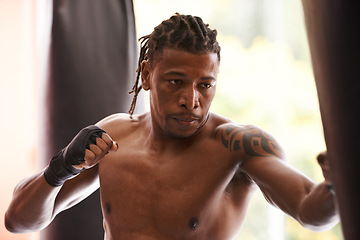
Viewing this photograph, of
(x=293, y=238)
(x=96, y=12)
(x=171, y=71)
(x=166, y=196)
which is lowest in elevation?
(x=293, y=238)

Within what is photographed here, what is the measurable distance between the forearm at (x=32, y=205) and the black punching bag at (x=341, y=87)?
0.82m

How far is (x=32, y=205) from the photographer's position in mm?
1199

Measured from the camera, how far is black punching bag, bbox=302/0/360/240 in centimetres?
48

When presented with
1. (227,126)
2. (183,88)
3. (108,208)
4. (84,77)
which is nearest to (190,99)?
(183,88)

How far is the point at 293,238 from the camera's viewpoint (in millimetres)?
2545

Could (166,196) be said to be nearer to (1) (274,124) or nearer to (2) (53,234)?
(2) (53,234)

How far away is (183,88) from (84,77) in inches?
28.5

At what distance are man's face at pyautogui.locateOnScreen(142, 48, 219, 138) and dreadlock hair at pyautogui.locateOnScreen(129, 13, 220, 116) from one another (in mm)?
17

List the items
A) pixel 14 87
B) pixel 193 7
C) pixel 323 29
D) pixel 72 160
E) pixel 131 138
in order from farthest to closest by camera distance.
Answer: pixel 193 7
pixel 14 87
pixel 131 138
pixel 72 160
pixel 323 29

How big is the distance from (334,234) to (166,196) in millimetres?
1726

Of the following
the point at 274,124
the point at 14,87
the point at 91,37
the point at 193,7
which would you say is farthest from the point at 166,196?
the point at 274,124

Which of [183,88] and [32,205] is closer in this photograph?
[183,88]

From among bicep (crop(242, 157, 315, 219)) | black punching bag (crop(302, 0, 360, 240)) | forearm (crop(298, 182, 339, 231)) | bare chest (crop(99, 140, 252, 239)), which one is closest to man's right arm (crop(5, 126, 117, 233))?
bare chest (crop(99, 140, 252, 239))

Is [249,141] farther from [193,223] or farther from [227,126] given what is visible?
[193,223]
